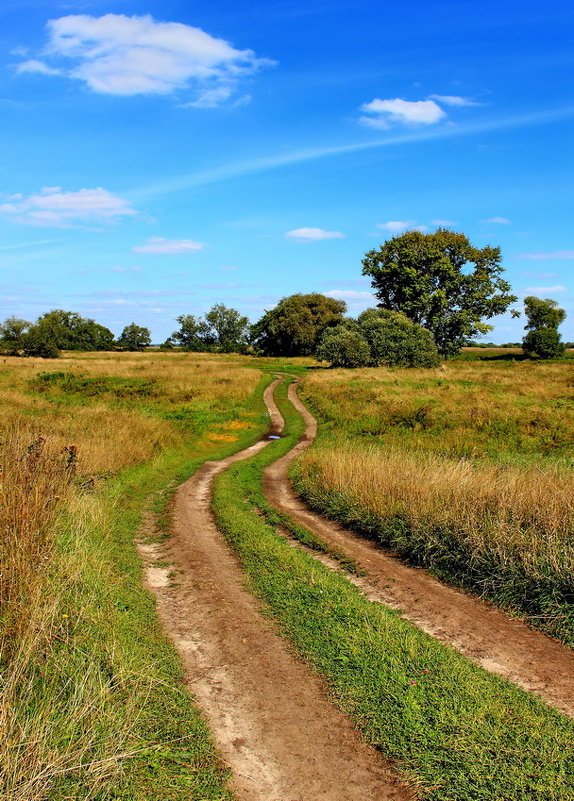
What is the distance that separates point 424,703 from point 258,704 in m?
1.60

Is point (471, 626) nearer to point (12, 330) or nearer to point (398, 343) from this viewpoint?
point (398, 343)

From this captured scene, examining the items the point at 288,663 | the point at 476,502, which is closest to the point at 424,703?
the point at 288,663

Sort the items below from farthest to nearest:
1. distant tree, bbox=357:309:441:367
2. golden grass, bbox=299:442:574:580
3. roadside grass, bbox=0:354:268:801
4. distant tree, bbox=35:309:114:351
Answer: distant tree, bbox=35:309:114:351, distant tree, bbox=357:309:441:367, golden grass, bbox=299:442:574:580, roadside grass, bbox=0:354:268:801

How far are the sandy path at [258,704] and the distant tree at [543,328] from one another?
8309cm

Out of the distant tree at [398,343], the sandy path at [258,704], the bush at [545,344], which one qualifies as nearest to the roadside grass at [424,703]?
the sandy path at [258,704]

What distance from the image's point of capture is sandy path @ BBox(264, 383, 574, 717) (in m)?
5.79

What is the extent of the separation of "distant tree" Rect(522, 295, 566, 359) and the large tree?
27704mm

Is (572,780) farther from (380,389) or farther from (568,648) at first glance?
(380,389)

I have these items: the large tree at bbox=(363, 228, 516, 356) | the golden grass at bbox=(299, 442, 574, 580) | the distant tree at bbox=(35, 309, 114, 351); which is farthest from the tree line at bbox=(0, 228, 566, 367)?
the golden grass at bbox=(299, 442, 574, 580)

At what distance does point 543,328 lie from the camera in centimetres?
8494

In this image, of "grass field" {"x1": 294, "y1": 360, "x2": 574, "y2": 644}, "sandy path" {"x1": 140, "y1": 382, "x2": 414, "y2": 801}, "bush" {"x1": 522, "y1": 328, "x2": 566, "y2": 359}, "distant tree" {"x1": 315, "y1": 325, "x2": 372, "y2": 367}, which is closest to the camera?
A: "sandy path" {"x1": 140, "y1": 382, "x2": 414, "y2": 801}

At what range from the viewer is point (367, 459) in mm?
13492

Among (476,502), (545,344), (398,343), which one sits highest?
(545,344)

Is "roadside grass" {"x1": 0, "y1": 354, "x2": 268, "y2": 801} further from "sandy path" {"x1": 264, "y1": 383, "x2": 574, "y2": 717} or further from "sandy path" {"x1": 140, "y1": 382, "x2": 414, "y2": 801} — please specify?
"sandy path" {"x1": 264, "y1": 383, "x2": 574, "y2": 717}
